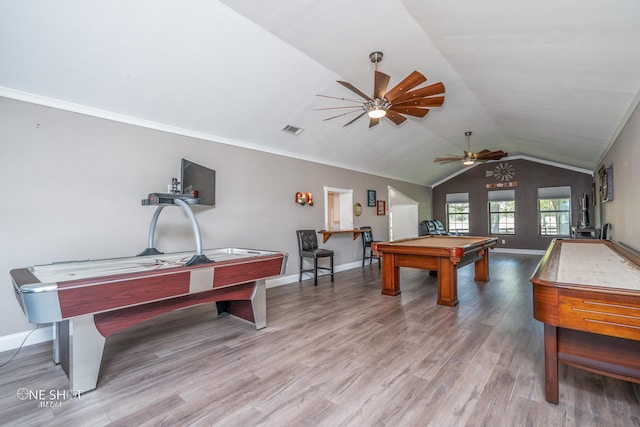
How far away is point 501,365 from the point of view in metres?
2.23

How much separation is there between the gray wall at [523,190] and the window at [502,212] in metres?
0.14

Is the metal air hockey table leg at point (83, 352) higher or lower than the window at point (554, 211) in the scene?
lower

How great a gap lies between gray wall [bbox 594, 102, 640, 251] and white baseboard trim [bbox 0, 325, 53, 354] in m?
6.31

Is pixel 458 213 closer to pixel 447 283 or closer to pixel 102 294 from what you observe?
pixel 447 283

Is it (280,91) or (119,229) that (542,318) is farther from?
(119,229)

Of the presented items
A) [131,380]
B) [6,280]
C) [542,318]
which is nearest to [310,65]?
[542,318]

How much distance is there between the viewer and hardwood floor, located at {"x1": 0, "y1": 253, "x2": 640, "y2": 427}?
5.53ft

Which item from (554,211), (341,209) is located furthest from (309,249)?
(554,211)

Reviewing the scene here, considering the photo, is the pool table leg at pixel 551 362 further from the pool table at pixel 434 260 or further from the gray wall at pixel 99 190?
the gray wall at pixel 99 190

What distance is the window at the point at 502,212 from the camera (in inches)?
367

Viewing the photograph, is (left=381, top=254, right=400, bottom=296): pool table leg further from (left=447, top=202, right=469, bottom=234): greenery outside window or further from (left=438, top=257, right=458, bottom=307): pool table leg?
(left=447, top=202, right=469, bottom=234): greenery outside window

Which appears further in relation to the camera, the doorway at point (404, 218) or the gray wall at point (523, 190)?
the doorway at point (404, 218)

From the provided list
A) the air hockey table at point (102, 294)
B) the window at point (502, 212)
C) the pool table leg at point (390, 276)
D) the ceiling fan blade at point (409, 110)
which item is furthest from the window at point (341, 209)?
the window at point (502, 212)

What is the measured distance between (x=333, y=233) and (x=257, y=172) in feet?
7.01
